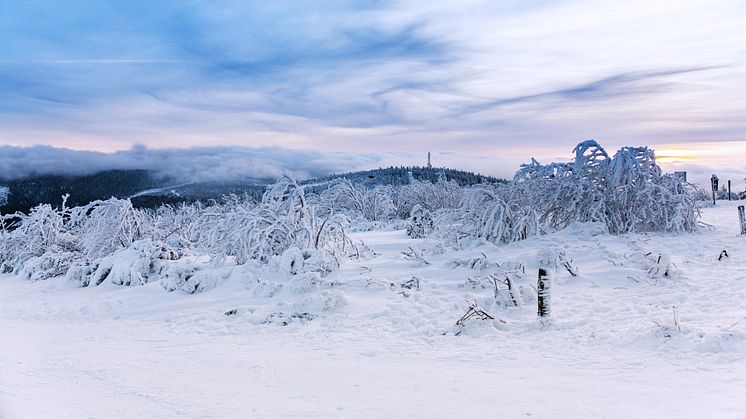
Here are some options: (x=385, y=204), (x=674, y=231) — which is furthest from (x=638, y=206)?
(x=385, y=204)

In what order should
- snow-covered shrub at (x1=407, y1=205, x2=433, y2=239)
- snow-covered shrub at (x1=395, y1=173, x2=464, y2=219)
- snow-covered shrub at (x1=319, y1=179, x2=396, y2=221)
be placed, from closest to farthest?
snow-covered shrub at (x1=407, y1=205, x2=433, y2=239), snow-covered shrub at (x1=395, y1=173, x2=464, y2=219), snow-covered shrub at (x1=319, y1=179, x2=396, y2=221)

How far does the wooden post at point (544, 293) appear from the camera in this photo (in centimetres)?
683

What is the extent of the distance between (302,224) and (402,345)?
20.4 feet

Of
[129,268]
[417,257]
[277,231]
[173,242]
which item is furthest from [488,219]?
[173,242]

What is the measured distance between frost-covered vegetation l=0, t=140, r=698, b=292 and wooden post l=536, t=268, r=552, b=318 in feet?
14.3

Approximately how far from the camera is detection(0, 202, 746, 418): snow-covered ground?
4543 mm

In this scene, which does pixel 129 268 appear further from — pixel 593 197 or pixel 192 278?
pixel 593 197

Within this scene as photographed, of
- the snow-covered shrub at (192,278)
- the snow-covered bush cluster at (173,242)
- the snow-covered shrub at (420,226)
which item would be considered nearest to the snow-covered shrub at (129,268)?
the snow-covered bush cluster at (173,242)

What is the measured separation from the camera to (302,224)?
12.2 metres

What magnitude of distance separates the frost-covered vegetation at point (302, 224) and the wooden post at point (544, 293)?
4353 mm

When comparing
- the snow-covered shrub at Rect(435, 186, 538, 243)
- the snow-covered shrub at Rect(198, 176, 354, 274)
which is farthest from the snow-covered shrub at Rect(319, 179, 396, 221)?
the snow-covered shrub at Rect(198, 176, 354, 274)

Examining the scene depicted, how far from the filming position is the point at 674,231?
14.2 meters

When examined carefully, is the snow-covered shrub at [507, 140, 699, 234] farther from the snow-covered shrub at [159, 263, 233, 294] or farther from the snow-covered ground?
the snow-covered shrub at [159, 263, 233, 294]

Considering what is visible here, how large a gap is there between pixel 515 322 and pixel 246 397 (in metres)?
3.86
